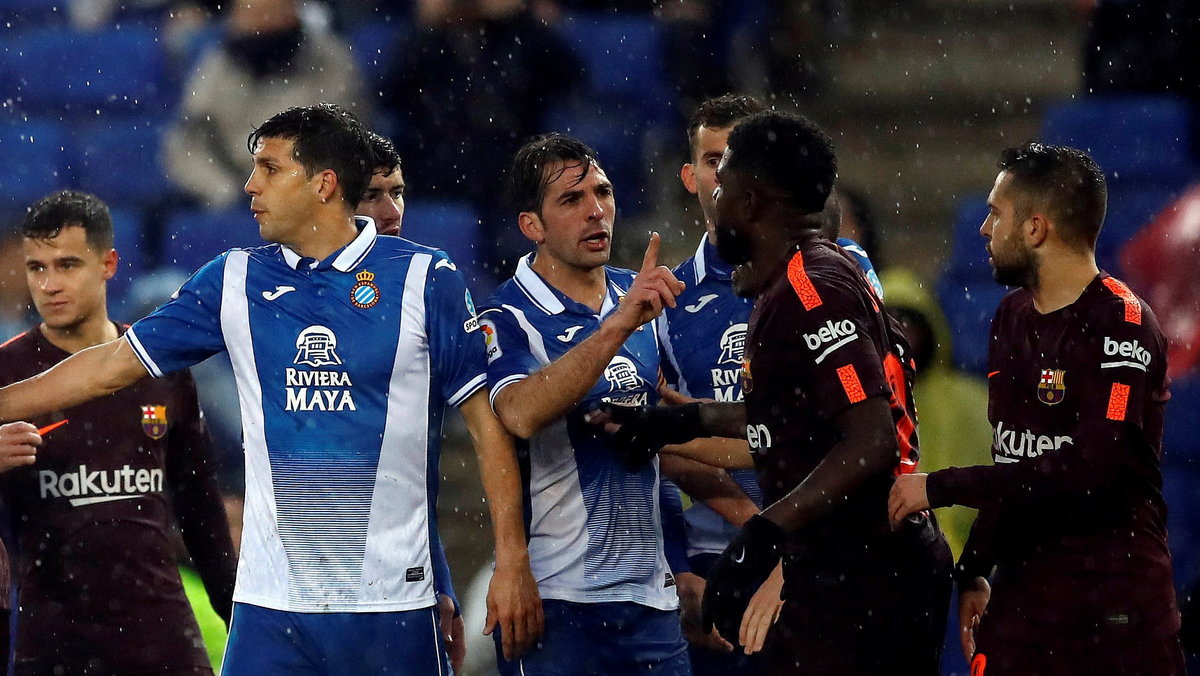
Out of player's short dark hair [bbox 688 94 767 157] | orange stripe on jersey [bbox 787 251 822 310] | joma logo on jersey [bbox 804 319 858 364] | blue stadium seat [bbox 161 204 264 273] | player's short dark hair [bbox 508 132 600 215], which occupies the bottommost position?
joma logo on jersey [bbox 804 319 858 364]

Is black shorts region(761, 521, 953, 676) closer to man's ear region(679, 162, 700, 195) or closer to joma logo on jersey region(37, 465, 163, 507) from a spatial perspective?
man's ear region(679, 162, 700, 195)

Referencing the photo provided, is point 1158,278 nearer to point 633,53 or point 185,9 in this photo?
point 633,53

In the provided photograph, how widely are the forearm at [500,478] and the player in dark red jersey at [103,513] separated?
1178mm

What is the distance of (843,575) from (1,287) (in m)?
6.33

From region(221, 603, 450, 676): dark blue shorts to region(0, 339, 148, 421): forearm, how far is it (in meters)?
0.72

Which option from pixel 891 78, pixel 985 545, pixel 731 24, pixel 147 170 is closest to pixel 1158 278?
pixel 891 78

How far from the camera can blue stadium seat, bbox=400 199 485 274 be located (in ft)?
26.1

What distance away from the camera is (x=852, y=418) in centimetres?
342

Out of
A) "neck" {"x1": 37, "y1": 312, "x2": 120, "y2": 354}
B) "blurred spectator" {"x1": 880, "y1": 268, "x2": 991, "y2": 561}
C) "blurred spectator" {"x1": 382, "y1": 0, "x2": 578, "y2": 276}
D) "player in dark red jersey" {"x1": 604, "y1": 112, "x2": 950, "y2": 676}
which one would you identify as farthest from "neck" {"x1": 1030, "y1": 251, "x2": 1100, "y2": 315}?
"blurred spectator" {"x1": 382, "y1": 0, "x2": 578, "y2": 276}

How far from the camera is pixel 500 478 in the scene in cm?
420

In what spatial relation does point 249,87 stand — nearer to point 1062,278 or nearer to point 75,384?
point 75,384

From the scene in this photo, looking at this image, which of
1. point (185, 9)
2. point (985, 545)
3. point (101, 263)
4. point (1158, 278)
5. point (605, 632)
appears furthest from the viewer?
point (185, 9)

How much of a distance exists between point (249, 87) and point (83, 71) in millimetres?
1809

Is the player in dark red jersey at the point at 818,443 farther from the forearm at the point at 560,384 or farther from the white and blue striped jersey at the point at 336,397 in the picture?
the white and blue striped jersey at the point at 336,397
